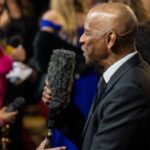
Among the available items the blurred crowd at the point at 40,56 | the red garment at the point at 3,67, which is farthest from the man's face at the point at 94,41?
the red garment at the point at 3,67

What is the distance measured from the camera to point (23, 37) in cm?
488

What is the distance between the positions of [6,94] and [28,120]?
2272mm

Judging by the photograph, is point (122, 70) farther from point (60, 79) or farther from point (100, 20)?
point (60, 79)

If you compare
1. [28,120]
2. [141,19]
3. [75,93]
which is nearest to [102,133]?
[141,19]

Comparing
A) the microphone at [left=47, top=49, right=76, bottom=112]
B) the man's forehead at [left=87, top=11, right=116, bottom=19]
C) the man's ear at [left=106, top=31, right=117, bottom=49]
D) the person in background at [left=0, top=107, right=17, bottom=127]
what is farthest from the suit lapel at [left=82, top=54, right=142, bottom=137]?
the person in background at [left=0, top=107, right=17, bottom=127]

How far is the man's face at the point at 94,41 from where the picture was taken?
243 centimetres

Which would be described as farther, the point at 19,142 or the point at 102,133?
the point at 19,142

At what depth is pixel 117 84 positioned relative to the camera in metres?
2.34

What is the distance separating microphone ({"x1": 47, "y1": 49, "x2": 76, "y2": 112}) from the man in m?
0.29

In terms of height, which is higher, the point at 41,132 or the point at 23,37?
the point at 23,37

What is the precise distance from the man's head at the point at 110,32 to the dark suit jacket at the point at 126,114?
0.12 m

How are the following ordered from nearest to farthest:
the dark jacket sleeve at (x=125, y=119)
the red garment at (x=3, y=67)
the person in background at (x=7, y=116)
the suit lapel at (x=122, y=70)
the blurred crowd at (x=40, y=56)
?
the dark jacket sleeve at (x=125, y=119)
the suit lapel at (x=122, y=70)
the person in background at (x=7, y=116)
the red garment at (x=3, y=67)
the blurred crowd at (x=40, y=56)

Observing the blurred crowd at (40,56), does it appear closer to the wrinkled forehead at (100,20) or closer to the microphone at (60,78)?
the microphone at (60,78)

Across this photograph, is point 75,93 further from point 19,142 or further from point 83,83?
point 19,142
